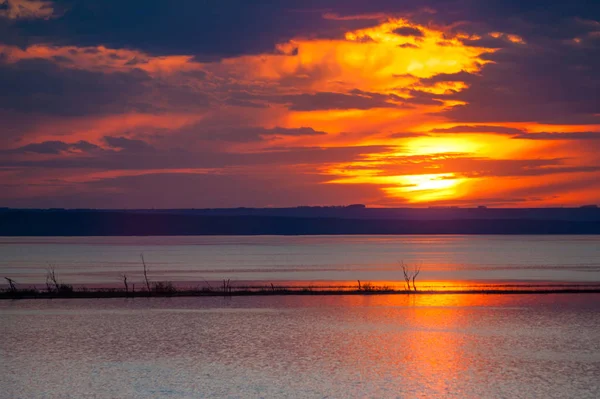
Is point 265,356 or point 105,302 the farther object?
point 105,302

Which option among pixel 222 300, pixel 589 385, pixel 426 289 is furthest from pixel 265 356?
pixel 426 289

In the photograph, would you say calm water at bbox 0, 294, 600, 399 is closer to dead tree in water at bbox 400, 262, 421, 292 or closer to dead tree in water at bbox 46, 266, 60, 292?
dead tree in water at bbox 46, 266, 60, 292

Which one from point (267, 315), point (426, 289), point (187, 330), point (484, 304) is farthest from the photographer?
point (426, 289)

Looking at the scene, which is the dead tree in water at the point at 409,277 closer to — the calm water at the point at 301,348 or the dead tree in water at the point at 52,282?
the calm water at the point at 301,348

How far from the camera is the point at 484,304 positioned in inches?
2768

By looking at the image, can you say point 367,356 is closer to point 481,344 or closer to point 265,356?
point 265,356

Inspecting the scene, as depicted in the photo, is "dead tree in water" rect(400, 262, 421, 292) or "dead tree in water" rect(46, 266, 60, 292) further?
"dead tree in water" rect(400, 262, 421, 292)

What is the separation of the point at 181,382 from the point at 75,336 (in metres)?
17.6

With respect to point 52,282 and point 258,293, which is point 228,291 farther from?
point 52,282

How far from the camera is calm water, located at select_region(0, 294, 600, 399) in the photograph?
115 ft

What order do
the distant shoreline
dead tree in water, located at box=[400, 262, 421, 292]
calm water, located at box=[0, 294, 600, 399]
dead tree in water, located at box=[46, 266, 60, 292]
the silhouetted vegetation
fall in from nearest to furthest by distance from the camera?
1. calm water, located at box=[0, 294, 600, 399]
2. dead tree in water, located at box=[46, 266, 60, 292]
3. the distant shoreline
4. the silhouetted vegetation
5. dead tree in water, located at box=[400, 262, 421, 292]

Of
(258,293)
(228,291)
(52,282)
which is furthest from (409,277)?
(52,282)

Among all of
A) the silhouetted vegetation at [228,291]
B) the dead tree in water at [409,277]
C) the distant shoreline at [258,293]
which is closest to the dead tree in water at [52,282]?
the silhouetted vegetation at [228,291]

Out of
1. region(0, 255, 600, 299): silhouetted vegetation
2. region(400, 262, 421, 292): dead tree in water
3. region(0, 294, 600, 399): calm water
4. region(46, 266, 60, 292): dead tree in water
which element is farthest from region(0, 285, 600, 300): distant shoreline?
region(0, 294, 600, 399): calm water
